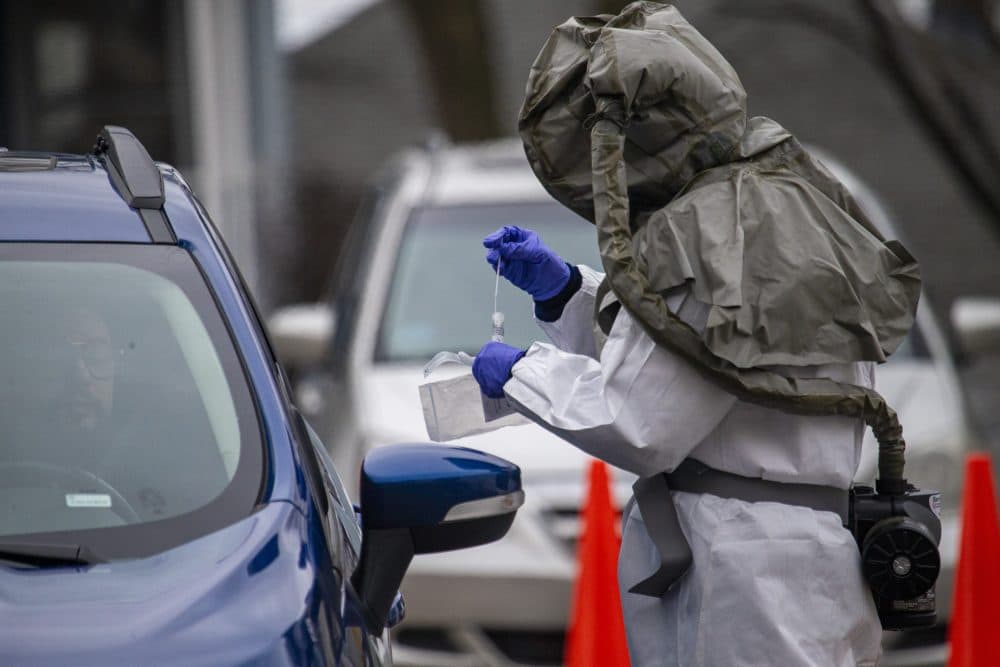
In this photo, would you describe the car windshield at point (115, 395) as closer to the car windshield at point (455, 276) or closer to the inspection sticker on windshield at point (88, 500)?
the inspection sticker on windshield at point (88, 500)

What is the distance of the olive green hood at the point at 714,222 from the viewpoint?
286cm

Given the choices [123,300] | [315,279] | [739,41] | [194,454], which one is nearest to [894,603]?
[194,454]

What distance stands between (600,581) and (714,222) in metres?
2.29

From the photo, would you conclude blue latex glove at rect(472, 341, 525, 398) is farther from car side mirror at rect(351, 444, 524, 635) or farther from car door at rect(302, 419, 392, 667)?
car door at rect(302, 419, 392, 667)

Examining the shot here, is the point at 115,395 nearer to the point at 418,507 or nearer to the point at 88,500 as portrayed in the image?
the point at 88,500

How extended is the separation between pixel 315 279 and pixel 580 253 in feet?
21.4

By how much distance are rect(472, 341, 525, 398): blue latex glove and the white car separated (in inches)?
99.3

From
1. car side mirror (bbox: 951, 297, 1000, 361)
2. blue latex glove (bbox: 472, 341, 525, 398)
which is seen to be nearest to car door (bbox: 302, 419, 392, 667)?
blue latex glove (bbox: 472, 341, 525, 398)

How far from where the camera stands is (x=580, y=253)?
6457mm

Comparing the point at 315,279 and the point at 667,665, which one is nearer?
the point at 667,665

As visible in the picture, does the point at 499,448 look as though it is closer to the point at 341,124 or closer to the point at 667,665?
the point at 667,665

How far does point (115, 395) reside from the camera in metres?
2.95

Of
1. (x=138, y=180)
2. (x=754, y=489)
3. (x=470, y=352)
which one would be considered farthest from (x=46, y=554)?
(x=470, y=352)

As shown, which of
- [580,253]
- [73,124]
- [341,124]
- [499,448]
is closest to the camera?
[499,448]
